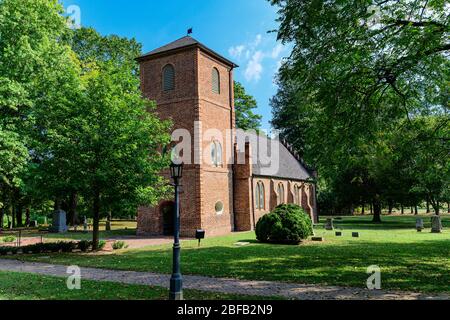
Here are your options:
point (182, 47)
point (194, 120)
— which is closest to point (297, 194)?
point (194, 120)

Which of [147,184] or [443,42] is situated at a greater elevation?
[443,42]

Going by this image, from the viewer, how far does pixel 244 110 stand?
5044cm

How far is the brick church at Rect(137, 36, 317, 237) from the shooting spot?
86.8 feet

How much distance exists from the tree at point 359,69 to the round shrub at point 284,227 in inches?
238

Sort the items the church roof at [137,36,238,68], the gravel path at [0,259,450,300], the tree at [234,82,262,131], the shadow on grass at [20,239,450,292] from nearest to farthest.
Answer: the gravel path at [0,259,450,300]
the shadow on grass at [20,239,450,292]
the church roof at [137,36,238,68]
the tree at [234,82,262,131]

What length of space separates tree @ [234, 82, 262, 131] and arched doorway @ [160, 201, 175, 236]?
2372 cm

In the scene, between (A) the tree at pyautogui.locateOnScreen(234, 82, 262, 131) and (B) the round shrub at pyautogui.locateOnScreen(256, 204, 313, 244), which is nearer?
(B) the round shrub at pyautogui.locateOnScreen(256, 204, 313, 244)

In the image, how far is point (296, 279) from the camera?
10906 mm

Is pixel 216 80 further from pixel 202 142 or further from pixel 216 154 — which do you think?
pixel 216 154

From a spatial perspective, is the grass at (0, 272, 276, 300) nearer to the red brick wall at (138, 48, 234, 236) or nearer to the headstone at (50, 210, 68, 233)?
the red brick wall at (138, 48, 234, 236)

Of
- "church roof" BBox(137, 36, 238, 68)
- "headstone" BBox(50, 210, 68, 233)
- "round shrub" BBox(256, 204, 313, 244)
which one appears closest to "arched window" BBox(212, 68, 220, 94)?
"church roof" BBox(137, 36, 238, 68)
